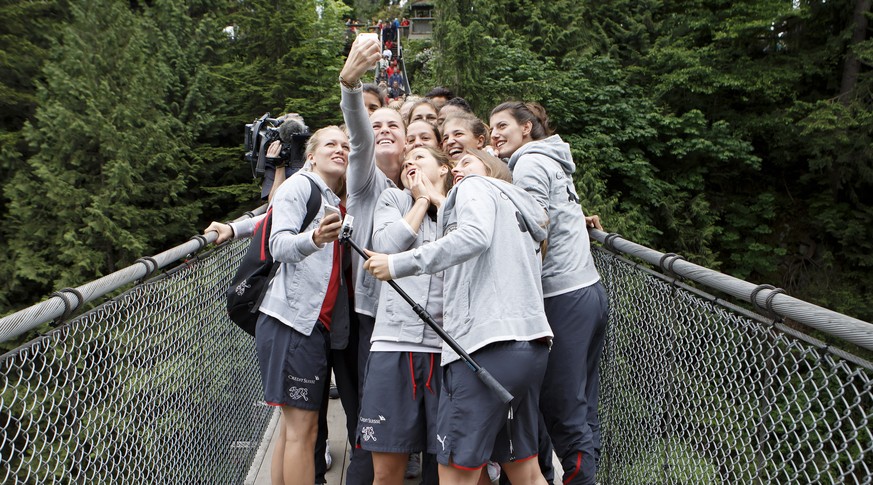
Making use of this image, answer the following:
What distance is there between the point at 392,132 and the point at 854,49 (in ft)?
43.7

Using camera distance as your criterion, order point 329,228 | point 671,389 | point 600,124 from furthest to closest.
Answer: point 600,124, point 671,389, point 329,228

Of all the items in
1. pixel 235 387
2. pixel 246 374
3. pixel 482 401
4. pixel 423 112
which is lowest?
pixel 246 374

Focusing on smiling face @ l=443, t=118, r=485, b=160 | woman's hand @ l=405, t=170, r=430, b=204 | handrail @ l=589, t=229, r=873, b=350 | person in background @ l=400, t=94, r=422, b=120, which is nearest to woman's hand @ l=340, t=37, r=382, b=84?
woman's hand @ l=405, t=170, r=430, b=204

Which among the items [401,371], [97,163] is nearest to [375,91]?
[401,371]

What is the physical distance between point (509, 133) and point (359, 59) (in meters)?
1.06

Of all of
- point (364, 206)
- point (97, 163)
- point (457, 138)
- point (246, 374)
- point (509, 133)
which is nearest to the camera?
point (364, 206)

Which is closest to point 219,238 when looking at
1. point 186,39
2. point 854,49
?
point 854,49

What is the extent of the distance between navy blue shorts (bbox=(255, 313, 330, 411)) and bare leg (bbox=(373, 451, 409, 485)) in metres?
0.37

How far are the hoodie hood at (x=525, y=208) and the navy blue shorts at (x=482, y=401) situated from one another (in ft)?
1.25

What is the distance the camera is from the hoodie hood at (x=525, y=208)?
2.03m

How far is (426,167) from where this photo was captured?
239 centimetres

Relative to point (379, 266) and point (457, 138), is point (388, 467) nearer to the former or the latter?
point (379, 266)

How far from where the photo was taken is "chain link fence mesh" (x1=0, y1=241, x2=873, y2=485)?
5.64 ft

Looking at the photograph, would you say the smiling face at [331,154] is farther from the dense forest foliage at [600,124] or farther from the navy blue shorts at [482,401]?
the dense forest foliage at [600,124]
